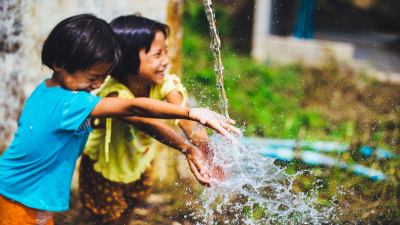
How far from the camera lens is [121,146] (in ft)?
9.01

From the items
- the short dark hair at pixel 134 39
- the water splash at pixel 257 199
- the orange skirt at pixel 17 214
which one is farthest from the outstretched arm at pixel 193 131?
Result: the orange skirt at pixel 17 214

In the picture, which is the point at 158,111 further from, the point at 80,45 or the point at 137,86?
the point at 137,86

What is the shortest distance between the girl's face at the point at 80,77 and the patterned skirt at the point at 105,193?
706 mm

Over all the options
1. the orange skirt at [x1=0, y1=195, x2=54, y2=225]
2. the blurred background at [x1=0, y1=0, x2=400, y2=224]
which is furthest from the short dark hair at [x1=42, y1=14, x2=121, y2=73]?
the blurred background at [x1=0, y1=0, x2=400, y2=224]

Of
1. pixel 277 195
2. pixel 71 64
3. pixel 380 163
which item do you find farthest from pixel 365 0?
pixel 71 64

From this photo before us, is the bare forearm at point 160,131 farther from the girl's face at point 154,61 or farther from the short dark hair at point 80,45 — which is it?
the short dark hair at point 80,45

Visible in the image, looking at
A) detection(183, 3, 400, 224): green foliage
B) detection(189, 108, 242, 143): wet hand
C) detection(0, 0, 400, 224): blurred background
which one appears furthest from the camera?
detection(0, 0, 400, 224): blurred background

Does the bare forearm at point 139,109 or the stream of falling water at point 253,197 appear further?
the stream of falling water at point 253,197

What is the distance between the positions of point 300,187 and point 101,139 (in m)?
1.17

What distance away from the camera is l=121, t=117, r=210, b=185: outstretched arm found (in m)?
2.44

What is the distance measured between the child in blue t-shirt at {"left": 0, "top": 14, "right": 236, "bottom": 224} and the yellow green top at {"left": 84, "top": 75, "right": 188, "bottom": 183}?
0.47 m

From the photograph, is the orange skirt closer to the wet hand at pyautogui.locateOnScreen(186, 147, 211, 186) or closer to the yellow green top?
the yellow green top

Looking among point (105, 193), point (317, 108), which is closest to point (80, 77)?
point (105, 193)

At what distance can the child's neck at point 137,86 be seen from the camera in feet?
8.74
